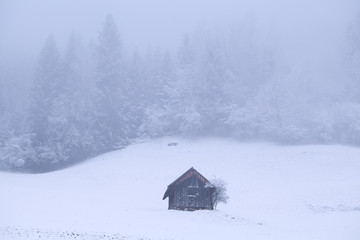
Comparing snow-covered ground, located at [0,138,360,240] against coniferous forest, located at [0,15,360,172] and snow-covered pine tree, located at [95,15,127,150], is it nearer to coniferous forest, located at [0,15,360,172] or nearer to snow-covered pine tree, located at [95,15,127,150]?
coniferous forest, located at [0,15,360,172]

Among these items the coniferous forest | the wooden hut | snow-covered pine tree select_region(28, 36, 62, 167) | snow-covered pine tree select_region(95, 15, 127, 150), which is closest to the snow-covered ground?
the wooden hut

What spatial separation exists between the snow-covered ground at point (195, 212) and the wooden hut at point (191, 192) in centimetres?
187

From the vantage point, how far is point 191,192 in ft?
106

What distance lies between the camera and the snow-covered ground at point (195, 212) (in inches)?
896

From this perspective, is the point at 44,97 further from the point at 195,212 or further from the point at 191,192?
the point at 195,212

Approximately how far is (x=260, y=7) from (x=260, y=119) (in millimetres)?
91353

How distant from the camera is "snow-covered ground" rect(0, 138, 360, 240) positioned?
22.8 m

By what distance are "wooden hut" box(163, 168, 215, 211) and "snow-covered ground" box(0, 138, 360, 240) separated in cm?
187

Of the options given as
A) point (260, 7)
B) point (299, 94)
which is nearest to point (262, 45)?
point (299, 94)

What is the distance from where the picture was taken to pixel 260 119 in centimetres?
5947

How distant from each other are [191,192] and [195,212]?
9.43 ft

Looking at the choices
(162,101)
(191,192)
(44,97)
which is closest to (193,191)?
(191,192)

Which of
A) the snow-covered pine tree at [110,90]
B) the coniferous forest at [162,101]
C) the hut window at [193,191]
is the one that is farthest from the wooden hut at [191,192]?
the snow-covered pine tree at [110,90]

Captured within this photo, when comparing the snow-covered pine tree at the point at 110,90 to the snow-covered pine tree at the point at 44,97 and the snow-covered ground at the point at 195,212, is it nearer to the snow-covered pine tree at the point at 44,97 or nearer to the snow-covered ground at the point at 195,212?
the snow-covered ground at the point at 195,212
